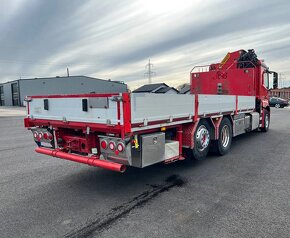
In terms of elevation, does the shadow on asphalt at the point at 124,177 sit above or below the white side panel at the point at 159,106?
below

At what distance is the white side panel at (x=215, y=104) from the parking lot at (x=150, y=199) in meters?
1.29

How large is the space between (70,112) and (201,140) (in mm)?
2865

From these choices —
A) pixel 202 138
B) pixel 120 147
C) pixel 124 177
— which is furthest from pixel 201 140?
pixel 120 147

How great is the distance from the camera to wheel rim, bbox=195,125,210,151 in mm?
5543

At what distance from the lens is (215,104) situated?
20.3 feet

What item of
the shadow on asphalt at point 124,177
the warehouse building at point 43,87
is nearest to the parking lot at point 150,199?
the shadow on asphalt at point 124,177

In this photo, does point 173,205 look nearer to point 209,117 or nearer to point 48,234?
point 48,234

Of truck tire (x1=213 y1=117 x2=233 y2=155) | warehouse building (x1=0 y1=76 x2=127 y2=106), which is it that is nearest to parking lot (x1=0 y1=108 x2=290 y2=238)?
truck tire (x1=213 y1=117 x2=233 y2=155)

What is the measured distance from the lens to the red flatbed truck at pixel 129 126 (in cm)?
391

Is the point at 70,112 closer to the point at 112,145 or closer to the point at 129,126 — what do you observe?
the point at 112,145

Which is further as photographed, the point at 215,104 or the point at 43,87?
the point at 43,87

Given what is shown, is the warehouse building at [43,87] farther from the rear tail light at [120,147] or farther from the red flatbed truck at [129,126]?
the rear tail light at [120,147]

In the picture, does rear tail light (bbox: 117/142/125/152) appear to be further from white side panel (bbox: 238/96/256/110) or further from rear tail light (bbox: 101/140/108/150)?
white side panel (bbox: 238/96/256/110)

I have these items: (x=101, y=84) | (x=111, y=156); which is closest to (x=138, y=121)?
(x=111, y=156)
